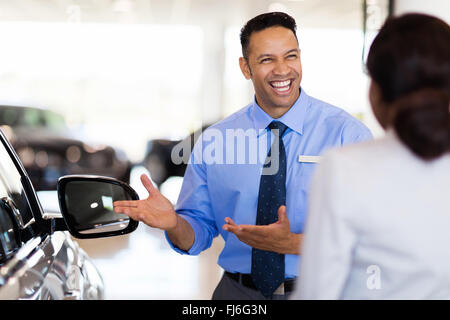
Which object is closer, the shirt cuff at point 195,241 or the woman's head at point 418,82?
the woman's head at point 418,82

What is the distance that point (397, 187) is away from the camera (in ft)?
3.04

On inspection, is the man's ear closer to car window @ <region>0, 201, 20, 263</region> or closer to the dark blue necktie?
the dark blue necktie

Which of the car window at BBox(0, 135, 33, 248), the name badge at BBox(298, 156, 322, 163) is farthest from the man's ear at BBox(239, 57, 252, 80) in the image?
the car window at BBox(0, 135, 33, 248)

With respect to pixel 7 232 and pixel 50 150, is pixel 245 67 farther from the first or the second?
pixel 50 150

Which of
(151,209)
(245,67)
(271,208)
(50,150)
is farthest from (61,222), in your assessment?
(50,150)

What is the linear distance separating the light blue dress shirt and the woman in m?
0.97

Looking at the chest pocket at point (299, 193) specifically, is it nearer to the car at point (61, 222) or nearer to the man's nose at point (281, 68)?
the man's nose at point (281, 68)

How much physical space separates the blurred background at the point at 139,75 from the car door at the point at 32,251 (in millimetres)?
4019

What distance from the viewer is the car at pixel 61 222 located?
1.38 meters

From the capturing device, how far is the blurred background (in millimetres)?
8586

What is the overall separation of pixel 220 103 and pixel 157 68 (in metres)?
1.97

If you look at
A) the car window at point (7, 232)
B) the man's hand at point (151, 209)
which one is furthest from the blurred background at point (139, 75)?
the car window at point (7, 232)
